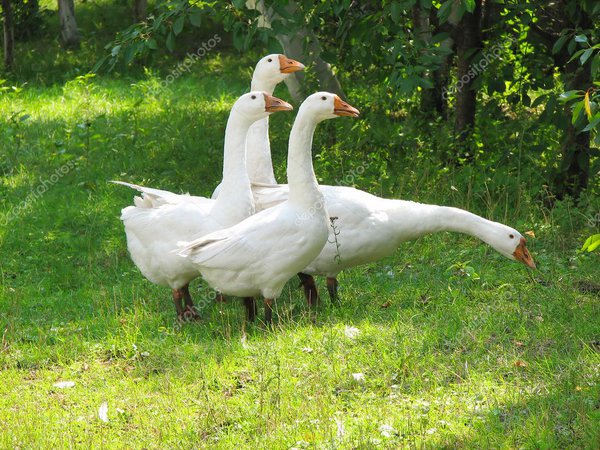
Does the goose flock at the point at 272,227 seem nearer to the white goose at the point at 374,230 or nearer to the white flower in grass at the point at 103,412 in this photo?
the white goose at the point at 374,230

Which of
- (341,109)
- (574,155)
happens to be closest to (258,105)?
(341,109)

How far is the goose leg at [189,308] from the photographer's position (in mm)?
7105

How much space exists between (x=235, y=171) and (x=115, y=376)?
5.92ft

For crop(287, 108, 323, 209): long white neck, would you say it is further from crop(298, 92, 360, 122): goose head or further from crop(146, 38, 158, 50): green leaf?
crop(146, 38, 158, 50): green leaf

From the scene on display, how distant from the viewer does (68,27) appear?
17469 millimetres

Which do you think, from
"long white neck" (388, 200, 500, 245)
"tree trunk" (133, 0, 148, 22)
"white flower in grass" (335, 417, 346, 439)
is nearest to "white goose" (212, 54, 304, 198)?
"long white neck" (388, 200, 500, 245)

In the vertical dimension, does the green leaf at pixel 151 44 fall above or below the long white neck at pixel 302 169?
above

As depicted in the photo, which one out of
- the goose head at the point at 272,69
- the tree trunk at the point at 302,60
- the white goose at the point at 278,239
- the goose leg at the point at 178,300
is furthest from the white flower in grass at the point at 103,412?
the tree trunk at the point at 302,60

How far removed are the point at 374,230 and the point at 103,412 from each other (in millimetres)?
2500

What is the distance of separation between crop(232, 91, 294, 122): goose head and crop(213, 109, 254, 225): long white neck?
0.05m

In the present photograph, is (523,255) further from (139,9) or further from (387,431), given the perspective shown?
(139,9)

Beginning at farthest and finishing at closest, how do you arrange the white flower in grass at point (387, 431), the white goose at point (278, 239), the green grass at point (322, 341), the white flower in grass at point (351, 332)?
the white goose at point (278, 239) → the white flower in grass at point (351, 332) → the green grass at point (322, 341) → the white flower in grass at point (387, 431)

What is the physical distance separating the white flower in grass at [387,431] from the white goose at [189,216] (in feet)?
7.78

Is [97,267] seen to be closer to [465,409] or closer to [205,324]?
[205,324]
